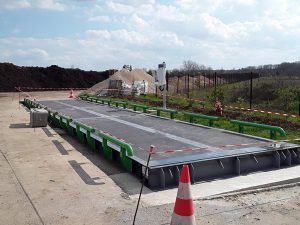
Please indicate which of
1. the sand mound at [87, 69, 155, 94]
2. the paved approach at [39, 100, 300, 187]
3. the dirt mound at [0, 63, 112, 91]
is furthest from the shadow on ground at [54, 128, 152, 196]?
the dirt mound at [0, 63, 112, 91]

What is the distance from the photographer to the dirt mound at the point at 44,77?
54.6m

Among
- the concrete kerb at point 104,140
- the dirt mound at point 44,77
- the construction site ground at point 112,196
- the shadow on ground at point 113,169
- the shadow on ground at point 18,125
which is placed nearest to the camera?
the construction site ground at point 112,196

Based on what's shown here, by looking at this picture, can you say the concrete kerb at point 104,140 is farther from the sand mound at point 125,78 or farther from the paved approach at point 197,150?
the sand mound at point 125,78

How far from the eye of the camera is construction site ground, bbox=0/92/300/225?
5.28m

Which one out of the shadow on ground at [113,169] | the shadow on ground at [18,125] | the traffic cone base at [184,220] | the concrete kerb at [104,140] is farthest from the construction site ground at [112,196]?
the shadow on ground at [18,125]

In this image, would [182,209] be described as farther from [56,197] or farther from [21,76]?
[21,76]

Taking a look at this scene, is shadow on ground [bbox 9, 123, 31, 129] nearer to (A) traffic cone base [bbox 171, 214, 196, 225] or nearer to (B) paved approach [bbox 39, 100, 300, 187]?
(B) paved approach [bbox 39, 100, 300, 187]

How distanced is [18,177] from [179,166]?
126 inches

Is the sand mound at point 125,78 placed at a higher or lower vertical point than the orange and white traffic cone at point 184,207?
higher

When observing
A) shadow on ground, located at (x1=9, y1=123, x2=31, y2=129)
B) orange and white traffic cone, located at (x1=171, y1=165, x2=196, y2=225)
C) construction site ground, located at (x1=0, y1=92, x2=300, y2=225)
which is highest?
orange and white traffic cone, located at (x1=171, y1=165, x2=196, y2=225)

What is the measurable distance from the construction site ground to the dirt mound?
4745cm

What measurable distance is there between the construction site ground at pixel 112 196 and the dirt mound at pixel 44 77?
47.4 metres

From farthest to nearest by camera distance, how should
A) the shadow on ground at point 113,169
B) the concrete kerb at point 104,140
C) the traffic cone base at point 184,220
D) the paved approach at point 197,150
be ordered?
1. the concrete kerb at point 104,140
2. the paved approach at point 197,150
3. the shadow on ground at point 113,169
4. the traffic cone base at point 184,220

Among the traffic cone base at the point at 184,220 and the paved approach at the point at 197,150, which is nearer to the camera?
the traffic cone base at the point at 184,220
